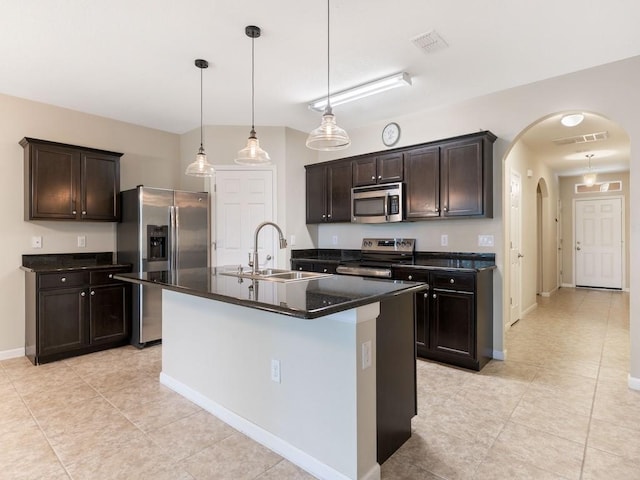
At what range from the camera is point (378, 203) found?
166 inches

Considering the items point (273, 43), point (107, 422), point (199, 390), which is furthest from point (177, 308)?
point (273, 43)

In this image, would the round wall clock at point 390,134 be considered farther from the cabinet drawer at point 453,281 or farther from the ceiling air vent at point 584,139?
the ceiling air vent at point 584,139

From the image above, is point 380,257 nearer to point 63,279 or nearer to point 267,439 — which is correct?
point 267,439

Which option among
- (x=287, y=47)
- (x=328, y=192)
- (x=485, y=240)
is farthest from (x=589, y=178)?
(x=287, y=47)

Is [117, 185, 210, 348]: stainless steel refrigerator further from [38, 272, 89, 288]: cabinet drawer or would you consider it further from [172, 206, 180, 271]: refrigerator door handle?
[38, 272, 89, 288]: cabinet drawer

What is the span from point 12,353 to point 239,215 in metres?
2.77

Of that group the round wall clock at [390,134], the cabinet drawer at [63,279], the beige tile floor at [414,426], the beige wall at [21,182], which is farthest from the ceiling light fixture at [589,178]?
the cabinet drawer at [63,279]

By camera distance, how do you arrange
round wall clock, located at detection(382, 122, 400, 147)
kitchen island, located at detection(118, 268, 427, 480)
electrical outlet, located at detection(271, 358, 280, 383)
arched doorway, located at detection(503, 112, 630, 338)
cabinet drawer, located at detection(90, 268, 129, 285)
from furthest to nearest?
1. arched doorway, located at detection(503, 112, 630, 338)
2. round wall clock, located at detection(382, 122, 400, 147)
3. cabinet drawer, located at detection(90, 268, 129, 285)
4. electrical outlet, located at detection(271, 358, 280, 383)
5. kitchen island, located at detection(118, 268, 427, 480)

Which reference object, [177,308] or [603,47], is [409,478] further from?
[603,47]

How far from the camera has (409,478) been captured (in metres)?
1.84

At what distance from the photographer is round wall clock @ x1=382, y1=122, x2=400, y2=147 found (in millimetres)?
4406

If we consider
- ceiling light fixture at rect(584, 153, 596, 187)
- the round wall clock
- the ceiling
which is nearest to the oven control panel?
the round wall clock

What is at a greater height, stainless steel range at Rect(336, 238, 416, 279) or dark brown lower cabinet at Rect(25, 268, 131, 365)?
stainless steel range at Rect(336, 238, 416, 279)

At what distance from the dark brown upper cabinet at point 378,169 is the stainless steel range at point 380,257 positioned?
0.74 meters
